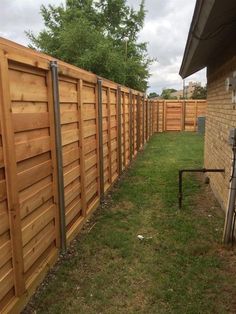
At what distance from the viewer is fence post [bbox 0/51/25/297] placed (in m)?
2.42

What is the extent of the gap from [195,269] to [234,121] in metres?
2.06

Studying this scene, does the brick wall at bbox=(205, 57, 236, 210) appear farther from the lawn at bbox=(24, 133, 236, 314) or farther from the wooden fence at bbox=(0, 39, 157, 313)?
the wooden fence at bbox=(0, 39, 157, 313)

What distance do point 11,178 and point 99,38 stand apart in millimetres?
17886

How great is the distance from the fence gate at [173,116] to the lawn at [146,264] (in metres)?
15.6

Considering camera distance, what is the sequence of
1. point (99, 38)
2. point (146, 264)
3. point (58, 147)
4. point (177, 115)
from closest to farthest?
point (58, 147)
point (146, 264)
point (99, 38)
point (177, 115)

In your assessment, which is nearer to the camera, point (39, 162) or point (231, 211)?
point (39, 162)

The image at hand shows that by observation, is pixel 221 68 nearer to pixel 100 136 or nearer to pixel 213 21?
pixel 100 136

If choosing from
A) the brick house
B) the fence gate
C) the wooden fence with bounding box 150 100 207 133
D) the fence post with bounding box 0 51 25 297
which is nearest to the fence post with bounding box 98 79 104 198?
the brick house

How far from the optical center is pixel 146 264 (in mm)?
3691

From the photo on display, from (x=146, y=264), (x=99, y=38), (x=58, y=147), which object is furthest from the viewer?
(x=99, y=38)

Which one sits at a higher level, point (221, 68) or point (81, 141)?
point (221, 68)

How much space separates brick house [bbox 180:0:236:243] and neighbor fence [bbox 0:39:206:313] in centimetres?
151

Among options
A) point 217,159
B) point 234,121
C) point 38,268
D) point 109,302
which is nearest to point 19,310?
point 38,268

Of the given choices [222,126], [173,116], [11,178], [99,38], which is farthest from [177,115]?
[11,178]
